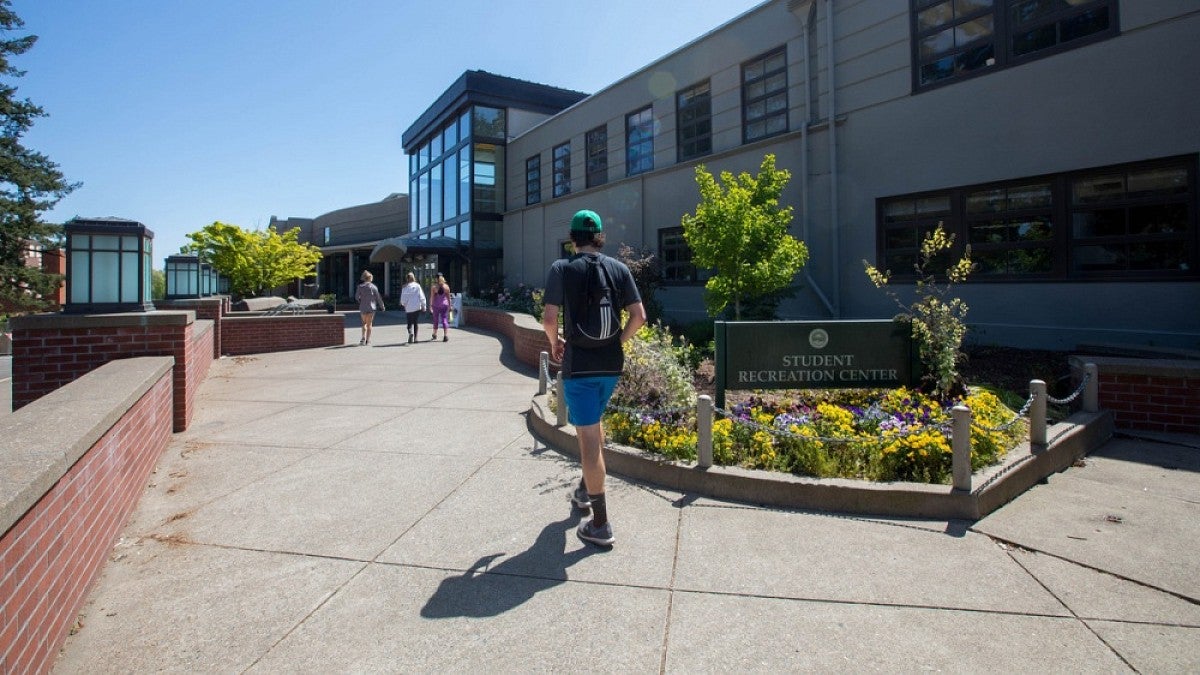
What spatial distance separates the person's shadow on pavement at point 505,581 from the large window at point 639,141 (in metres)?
15.1

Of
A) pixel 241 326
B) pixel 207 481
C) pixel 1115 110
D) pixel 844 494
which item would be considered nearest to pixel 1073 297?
pixel 1115 110

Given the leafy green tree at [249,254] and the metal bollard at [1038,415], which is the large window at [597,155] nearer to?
the leafy green tree at [249,254]

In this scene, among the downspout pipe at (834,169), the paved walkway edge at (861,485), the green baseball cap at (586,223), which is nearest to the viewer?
the green baseball cap at (586,223)

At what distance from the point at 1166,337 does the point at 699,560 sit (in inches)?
342

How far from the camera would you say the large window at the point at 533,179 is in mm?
23656

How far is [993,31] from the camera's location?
10.0 metres

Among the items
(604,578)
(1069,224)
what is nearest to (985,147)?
(1069,224)

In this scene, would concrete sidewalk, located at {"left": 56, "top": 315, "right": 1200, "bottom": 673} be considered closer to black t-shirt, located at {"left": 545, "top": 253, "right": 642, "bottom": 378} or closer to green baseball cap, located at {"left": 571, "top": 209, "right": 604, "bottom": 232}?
black t-shirt, located at {"left": 545, "top": 253, "right": 642, "bottom": 378}

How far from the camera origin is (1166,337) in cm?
846

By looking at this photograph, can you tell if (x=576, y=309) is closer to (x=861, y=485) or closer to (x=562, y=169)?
(x=861, y=485)

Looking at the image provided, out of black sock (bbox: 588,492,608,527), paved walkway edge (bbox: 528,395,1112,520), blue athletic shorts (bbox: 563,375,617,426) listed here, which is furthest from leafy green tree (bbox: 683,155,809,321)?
black sock (bbox: 588,492,608,527)

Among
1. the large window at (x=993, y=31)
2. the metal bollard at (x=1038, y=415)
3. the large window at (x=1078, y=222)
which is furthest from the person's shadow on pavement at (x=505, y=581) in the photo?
the large window at (x=993, y=31)

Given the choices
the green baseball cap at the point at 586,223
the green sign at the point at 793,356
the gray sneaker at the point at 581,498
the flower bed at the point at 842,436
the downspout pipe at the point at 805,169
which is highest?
the downspout pipe at the point at 805,169

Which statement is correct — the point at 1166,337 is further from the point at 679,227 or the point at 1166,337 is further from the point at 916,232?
the point at 679,227
